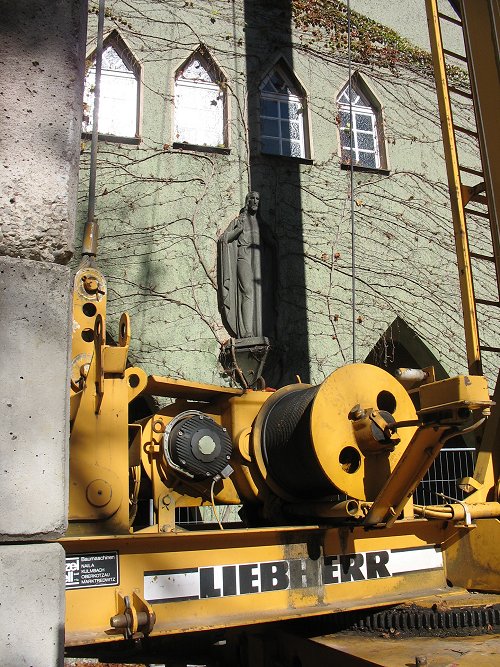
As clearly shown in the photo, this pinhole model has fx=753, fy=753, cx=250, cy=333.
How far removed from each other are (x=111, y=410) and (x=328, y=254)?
24.0 feet

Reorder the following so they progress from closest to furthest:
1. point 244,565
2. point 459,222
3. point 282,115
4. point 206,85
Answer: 1. point 244,565
2. point 459,222
3. point 206,85
4. point 282,115

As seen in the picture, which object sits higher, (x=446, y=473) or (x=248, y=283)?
(x=248, y=283)

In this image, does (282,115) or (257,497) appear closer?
(257,497)

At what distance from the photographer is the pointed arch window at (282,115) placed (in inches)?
417

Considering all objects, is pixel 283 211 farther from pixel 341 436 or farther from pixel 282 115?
pixel 341 436

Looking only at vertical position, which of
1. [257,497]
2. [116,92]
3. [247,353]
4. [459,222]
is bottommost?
[257,497]

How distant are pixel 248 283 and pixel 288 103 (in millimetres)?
2994

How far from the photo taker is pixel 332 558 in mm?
3754

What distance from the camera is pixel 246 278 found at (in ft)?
31.6

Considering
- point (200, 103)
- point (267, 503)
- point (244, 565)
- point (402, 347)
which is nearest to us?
point (244, 565)

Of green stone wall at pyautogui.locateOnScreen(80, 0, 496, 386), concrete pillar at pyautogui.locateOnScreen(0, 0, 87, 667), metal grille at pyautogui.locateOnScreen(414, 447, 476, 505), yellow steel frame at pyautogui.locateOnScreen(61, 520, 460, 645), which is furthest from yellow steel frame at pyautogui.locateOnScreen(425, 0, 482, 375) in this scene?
metal grille at pyautogui.locateOnScreen(414, 447, 476, 505)

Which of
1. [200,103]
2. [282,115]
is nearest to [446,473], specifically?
[282,115]

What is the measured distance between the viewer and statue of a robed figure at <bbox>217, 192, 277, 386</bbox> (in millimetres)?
9508

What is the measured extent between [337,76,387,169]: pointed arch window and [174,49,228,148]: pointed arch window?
1877 mm
